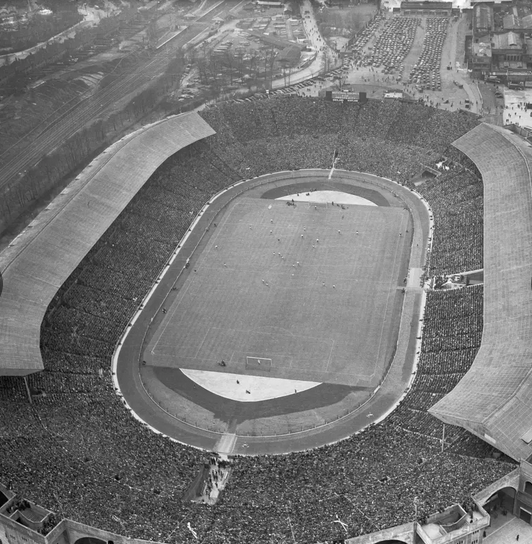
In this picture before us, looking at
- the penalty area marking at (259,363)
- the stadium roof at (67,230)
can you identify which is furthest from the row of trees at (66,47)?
the penalty area marking at (259,363)

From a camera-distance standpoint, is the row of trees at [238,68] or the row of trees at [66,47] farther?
the row of trees at [238,68]

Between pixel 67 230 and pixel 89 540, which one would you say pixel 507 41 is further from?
pixel 89 540

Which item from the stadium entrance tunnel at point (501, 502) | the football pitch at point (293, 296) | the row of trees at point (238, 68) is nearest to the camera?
the stadium entrance tunnel at point (501, 502)

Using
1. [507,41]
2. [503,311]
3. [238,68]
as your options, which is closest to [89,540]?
[503,311]

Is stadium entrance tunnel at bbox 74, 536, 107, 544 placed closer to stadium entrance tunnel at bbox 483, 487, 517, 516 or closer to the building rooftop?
stadium entrance tunnel at bbox 483, 487, 517, 516

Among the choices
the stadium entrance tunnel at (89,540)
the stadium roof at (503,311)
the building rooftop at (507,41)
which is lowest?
the building rooftop at (507,41)

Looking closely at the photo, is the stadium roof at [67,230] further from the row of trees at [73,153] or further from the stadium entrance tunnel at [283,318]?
the stadium entrance tunnel at [283,318]
